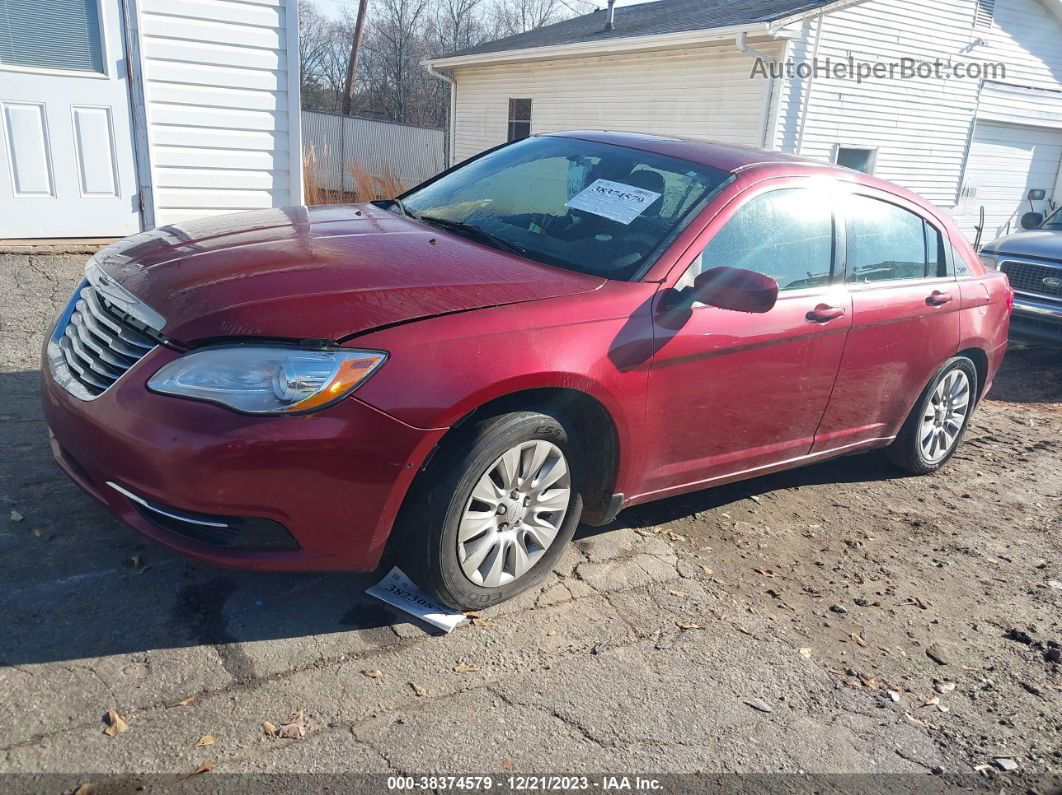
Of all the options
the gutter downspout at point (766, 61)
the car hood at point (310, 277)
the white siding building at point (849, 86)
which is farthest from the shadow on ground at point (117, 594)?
the gutter downspout at point (766, 61)

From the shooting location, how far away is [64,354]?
3.02 meters

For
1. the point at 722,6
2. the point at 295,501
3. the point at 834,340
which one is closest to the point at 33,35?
the point at 295,501

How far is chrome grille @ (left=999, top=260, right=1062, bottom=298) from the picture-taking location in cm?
808

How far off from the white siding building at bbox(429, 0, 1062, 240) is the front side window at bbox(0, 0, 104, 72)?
885 cm

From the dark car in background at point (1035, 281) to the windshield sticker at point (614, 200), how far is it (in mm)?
6240

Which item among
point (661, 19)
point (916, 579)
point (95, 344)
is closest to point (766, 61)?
point (661, 19)

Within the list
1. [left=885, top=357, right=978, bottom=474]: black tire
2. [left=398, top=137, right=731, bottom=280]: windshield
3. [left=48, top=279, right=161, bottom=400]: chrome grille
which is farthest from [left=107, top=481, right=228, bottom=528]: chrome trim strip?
[left=885, top=357, right=978, bottom=474]: black tire

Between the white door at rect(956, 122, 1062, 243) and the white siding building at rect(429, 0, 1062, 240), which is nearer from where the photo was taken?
the white siding building at rect(429, 0, 1062, 240)

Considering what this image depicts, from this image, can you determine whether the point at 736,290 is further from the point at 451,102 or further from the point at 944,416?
the point at 451,102

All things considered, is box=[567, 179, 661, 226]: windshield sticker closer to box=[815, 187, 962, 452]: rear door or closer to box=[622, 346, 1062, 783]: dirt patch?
box=[815, 187, 962, 452]: rear door

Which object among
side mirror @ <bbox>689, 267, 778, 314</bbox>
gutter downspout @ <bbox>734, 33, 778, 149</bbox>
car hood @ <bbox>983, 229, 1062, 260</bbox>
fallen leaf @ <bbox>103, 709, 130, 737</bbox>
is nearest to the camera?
fallen leaf @ <bbox>103, 709, 130, 737</bbox>

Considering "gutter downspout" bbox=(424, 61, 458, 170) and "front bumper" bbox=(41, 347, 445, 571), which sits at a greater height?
"gutter downspout" bbox=(424, 61, 458, 170)

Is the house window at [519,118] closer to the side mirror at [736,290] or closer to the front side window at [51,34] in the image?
the front side window at [51,34]

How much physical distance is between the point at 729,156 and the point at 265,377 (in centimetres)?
243
